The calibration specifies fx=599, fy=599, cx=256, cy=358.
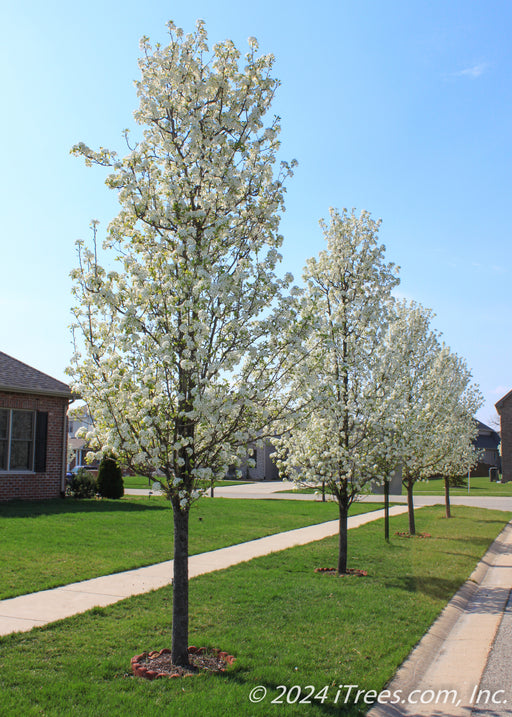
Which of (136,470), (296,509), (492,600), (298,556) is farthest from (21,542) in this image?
(296,509)

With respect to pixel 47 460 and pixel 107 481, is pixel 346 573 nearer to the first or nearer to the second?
pixel 47 460

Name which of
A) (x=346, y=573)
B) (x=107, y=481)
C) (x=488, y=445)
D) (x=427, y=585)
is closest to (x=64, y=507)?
(x=107, y=481)

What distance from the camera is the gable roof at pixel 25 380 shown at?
16298 millimetres

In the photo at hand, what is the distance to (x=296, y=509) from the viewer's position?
71.1ft

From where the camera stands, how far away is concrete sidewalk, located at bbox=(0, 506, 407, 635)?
264 inches

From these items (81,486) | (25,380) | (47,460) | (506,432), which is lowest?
(81,486)

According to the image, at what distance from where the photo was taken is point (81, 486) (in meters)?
19.7

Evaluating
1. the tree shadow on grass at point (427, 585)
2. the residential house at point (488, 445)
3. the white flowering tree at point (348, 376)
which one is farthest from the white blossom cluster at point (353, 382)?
the residential house at point (488, 445)

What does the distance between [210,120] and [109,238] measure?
1.53m

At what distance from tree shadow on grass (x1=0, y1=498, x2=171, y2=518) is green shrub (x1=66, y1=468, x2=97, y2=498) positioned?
0.76m

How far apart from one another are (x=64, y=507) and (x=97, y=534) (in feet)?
13.5

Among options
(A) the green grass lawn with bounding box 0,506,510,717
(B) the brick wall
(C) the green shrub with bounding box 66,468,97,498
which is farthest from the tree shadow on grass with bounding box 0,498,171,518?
(A) the green grass lawn with bounding box 0,506,510,717

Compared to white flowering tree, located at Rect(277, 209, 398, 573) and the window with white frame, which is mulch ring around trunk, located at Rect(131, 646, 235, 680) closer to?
white flowering tree, located at Rect(277, 209, 398, 573)

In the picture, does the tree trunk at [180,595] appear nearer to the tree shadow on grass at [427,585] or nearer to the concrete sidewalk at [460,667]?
the concrete sidewalk at [460,667]
